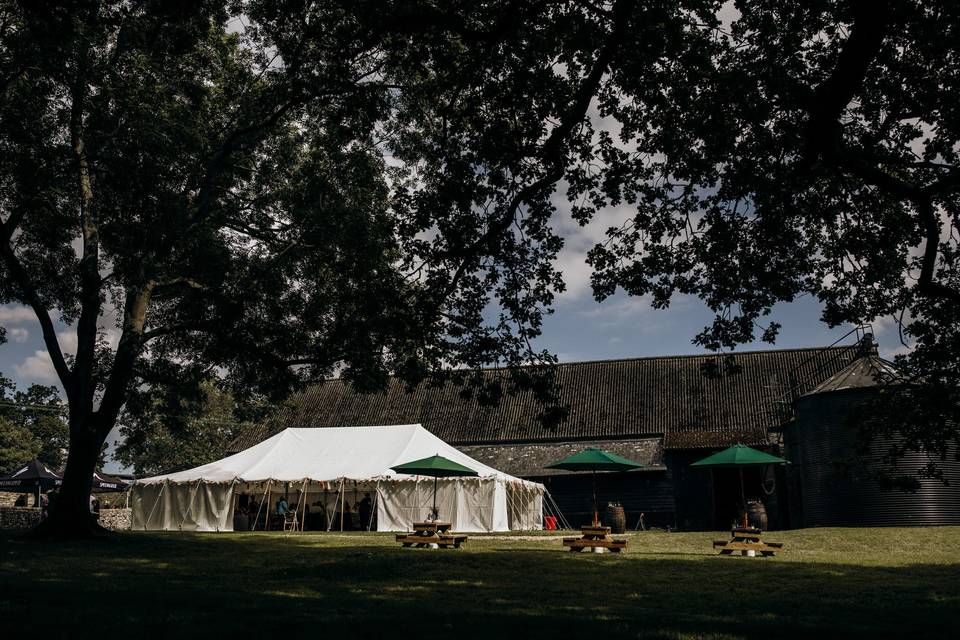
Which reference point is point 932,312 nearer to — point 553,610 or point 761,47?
point 761,47

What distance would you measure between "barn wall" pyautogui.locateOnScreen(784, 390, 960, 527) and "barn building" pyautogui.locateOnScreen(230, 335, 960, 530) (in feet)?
0.25

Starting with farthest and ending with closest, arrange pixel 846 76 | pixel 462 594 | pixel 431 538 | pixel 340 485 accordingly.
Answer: pixel 340 485
pixel 431 538
pixel 462 594
pixel 846 76

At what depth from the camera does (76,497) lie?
19656 mm

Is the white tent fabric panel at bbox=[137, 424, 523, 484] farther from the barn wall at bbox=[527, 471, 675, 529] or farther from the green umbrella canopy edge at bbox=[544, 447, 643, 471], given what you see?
the green umbrella canopy edge at bbox=[544, 447, 643, 471]

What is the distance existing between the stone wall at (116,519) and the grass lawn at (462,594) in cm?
1743

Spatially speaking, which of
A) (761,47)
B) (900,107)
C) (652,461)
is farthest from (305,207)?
(652,461)

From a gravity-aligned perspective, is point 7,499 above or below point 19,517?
above

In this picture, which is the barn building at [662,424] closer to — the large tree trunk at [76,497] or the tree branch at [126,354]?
the tree branch at [126,354]

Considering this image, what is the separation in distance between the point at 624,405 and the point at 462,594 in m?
33.7

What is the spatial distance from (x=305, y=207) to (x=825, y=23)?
→ 11.9 metres

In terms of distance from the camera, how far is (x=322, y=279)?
64.7ft

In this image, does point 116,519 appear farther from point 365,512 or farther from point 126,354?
point 126,354

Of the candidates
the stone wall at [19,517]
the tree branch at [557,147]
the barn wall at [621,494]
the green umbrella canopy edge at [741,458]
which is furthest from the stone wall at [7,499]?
the tree branch at [557,147]

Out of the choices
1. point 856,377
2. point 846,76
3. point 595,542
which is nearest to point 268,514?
point 595,542
